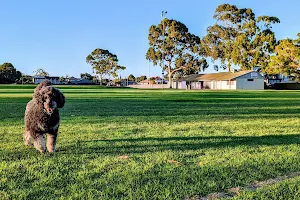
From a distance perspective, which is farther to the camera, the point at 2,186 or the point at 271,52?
the point at 271,52

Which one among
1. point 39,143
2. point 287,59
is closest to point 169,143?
point 39,143

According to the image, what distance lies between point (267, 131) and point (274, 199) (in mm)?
4730

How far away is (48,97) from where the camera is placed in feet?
17.0

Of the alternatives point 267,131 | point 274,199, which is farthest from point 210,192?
point 267,131

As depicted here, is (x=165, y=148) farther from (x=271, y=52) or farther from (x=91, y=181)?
(x=271, y=52)

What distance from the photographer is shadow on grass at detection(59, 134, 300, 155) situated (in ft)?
18.3

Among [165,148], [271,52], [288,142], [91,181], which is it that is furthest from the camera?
[271,52]

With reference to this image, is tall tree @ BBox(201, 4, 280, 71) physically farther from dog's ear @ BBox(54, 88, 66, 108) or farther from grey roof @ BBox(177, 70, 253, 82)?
dog's ear @ BBox(54, 88, 66, 108)

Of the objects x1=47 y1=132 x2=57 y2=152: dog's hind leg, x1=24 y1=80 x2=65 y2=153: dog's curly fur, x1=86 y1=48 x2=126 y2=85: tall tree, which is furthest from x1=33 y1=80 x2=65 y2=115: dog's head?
x1=86 y1=48 x2=126 y2=85: tall tree

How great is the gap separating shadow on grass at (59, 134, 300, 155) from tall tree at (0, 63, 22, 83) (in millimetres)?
110136

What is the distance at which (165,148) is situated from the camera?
18.9ft

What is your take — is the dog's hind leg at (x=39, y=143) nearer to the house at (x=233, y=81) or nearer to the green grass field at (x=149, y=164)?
the green grass field at (x=149, y=164)

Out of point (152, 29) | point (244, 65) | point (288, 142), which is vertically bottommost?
point (288, 142)

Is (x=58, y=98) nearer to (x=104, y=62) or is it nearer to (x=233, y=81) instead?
(x=233, y=81)
